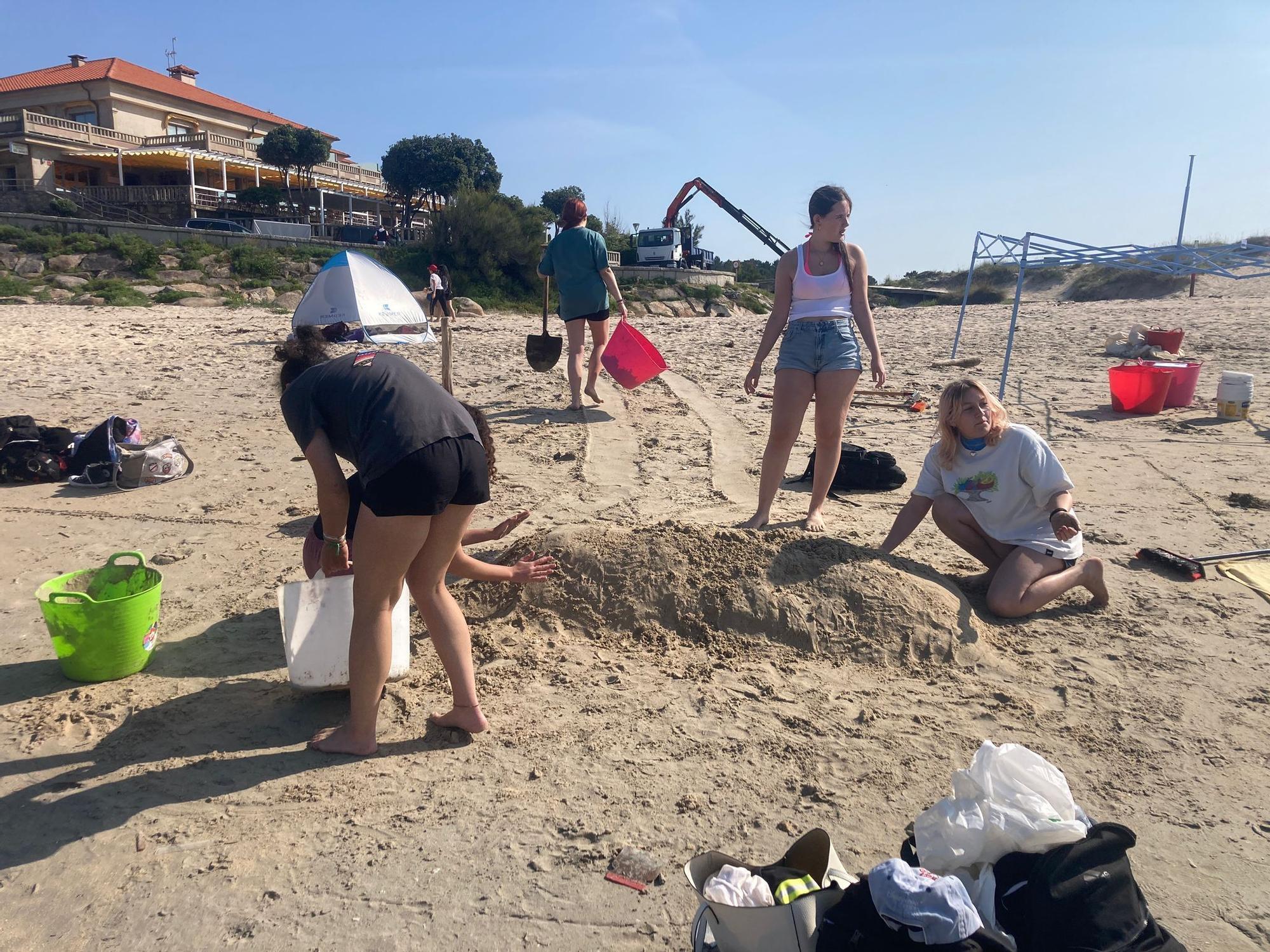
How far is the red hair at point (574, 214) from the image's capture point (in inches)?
298

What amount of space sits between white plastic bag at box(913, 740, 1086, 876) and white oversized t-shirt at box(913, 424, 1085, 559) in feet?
6.13

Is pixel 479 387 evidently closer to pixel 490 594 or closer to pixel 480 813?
pixel 490 594

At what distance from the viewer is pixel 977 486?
12.9ft

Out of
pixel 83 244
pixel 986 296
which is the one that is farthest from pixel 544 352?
pixel 986 296

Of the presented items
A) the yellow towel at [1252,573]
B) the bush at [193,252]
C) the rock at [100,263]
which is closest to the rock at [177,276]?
the bush at [193,252]

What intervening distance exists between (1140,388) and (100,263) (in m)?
25.1

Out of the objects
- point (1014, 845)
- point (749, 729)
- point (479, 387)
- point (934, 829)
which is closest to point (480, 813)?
point (749, 729)

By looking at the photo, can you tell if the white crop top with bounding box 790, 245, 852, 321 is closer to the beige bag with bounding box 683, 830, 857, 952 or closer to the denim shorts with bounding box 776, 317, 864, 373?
the denim shorts with bounding box 776, 317, 864, 373

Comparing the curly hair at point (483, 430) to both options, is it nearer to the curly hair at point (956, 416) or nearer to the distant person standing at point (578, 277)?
the curly hair at point (956, 416)

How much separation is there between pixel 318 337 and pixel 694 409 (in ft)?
18.9

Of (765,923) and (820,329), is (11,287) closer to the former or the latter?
(820,329)

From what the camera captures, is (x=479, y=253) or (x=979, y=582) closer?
(x=979, y=582)

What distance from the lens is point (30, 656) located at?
11.4 ft

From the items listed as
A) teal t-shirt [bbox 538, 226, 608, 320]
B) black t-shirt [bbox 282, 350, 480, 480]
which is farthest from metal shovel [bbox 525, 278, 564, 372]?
black t-shirt [bbox 282, 350, 480, 480]
